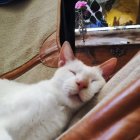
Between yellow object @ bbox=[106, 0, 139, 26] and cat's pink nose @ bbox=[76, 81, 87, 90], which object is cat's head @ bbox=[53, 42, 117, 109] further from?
yellow object @ bbox=[106, 0, 139, 26]

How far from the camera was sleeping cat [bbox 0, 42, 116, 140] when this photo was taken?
836 mm

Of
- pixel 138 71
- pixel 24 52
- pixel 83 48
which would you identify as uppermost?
pixel 138 71

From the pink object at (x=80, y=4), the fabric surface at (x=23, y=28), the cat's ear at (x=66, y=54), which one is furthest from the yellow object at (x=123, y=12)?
the cat's ear at (x=66, y=54)

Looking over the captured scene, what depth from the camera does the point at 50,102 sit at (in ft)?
2.96

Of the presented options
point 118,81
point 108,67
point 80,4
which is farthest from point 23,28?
point 118,81

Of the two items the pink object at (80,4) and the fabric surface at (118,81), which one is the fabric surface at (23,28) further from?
the fabric surface at (118,81)

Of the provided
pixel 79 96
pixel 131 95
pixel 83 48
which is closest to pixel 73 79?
pixel 79 96

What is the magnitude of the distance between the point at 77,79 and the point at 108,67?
12 centimetres

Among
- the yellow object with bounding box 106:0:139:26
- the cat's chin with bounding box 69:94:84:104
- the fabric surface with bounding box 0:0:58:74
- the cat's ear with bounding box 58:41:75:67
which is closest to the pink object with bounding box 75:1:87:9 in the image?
the yellow object with bounding box 106:0:139:26

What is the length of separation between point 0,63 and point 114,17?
798 millimetres

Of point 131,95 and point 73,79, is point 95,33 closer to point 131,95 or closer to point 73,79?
point 73,79

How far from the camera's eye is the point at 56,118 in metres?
0.88

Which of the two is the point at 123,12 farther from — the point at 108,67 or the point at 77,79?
the point at 77,79

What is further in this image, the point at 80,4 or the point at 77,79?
the point at 80,4
